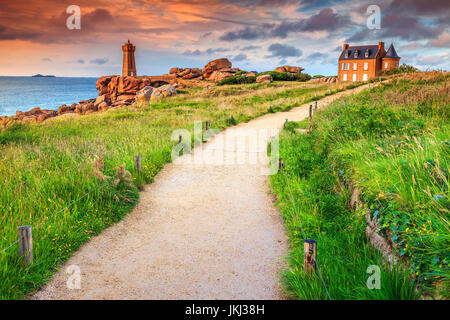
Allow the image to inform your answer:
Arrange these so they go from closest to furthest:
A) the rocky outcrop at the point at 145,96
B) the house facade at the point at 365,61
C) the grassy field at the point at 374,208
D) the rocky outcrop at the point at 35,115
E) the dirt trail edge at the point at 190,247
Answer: the grassy field at the point at 374,208 → the dirt trail edge at the point at 190,247 → the rocky outcrop at the point at 145,96 → the rocky outcrop at the point at 35,115 → the house facade at the point at 365,61

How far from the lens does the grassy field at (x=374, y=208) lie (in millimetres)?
3539

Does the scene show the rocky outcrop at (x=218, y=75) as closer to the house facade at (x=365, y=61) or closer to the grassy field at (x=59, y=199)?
the house facade at (x=365, y=61)

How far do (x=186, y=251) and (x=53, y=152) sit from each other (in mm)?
6650

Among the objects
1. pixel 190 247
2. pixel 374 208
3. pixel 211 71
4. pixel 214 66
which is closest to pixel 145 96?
pixel 190 247

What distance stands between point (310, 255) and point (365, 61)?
6409 cm

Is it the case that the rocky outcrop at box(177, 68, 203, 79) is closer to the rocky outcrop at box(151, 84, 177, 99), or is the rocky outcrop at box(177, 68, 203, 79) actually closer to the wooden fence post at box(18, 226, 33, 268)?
the rocky outcrop at box(151, 84, 177, 99)

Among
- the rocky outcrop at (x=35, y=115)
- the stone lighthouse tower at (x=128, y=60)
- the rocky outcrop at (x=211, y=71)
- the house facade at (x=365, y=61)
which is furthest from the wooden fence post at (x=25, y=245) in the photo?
the stone lighthouse tower at (x=128, y=60)

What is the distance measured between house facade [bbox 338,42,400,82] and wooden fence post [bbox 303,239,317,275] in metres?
60.2

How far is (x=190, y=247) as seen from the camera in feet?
18.3

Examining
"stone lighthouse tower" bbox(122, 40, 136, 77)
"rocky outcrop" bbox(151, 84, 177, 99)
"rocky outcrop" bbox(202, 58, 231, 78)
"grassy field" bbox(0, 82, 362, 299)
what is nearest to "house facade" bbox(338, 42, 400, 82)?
"rocky outcrop" bbox(202, 58, 231, 78)

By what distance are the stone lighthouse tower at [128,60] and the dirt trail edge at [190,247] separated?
322 feet

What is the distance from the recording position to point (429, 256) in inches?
138

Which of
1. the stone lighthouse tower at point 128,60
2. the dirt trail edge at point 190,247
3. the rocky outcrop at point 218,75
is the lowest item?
the dirt trail edge at point 190,247

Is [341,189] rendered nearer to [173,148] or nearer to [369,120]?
[369,120]
